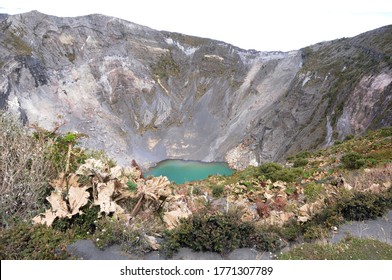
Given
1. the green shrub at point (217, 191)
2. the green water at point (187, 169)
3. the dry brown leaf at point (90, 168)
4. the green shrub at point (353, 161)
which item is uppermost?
the green water at point (187, 169)

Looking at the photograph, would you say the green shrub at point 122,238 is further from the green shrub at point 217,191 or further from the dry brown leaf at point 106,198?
the green shrub at point 217,191

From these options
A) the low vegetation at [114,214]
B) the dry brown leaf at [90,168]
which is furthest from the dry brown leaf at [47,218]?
the dry brown leaf at [90,168]

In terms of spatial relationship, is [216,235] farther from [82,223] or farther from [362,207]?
[362,207]

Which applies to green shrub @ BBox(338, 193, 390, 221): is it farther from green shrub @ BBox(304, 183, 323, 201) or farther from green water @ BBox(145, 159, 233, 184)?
green water @ BBox(145, 159, 233, 184)

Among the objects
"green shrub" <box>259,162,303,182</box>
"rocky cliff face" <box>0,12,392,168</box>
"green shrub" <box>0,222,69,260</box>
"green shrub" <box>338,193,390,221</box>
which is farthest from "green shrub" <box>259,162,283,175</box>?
"rocky cliff face" <box>0,12,392,168</box>

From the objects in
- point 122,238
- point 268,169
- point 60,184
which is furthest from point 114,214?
point 268,169

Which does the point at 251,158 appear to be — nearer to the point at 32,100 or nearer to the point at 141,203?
the point at 32,100

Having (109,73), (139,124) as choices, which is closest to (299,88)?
(139,124)
